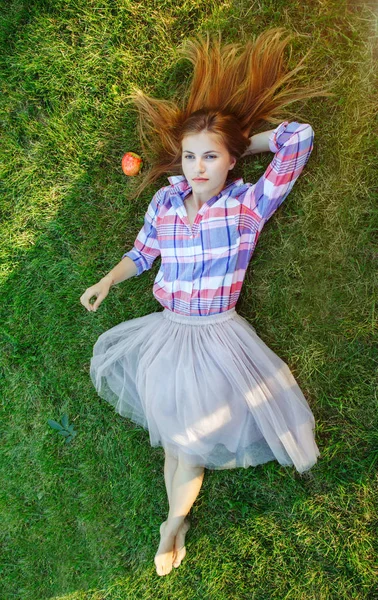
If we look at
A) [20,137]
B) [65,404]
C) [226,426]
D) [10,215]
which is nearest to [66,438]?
[65,404]

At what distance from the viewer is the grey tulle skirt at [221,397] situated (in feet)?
7.79

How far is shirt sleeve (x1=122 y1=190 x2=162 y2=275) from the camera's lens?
266 cm

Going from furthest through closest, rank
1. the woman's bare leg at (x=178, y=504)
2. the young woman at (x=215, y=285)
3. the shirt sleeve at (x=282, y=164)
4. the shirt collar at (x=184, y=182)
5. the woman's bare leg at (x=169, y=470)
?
1. the woman's bare leg at (x=169, y=470)
2. the woman's bare leg at (x=178, y=504)
3. the shirt collar at (x=184, y=182)
4. the young woman at (x=215, y=285)
5. the shirt sleeve at (x=282, y=164)

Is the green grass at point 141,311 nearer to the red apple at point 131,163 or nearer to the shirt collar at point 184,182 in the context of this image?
the red apple at point 131,163

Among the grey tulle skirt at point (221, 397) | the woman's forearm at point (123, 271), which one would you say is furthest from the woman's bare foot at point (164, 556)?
the woman's forearm at point (123, 271)

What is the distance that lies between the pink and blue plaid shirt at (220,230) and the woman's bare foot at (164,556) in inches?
56.6

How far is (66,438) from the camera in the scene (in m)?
3.17

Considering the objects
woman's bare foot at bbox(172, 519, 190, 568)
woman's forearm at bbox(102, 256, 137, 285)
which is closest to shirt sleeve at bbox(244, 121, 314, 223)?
woman's forearm at bbox(102, 256, 137, 285)

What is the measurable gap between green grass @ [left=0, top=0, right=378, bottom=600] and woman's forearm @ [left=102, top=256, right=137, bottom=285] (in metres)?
0.27

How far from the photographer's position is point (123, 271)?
2693 mm

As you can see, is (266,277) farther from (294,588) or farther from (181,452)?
(294,588)

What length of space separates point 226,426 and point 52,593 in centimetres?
196

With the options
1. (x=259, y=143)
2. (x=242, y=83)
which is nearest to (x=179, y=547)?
(x=259, y=143)

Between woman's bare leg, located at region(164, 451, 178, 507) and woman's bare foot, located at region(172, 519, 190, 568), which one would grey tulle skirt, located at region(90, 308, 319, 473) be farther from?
woman's bare foot, located at region(172, 519, 190, 568)
